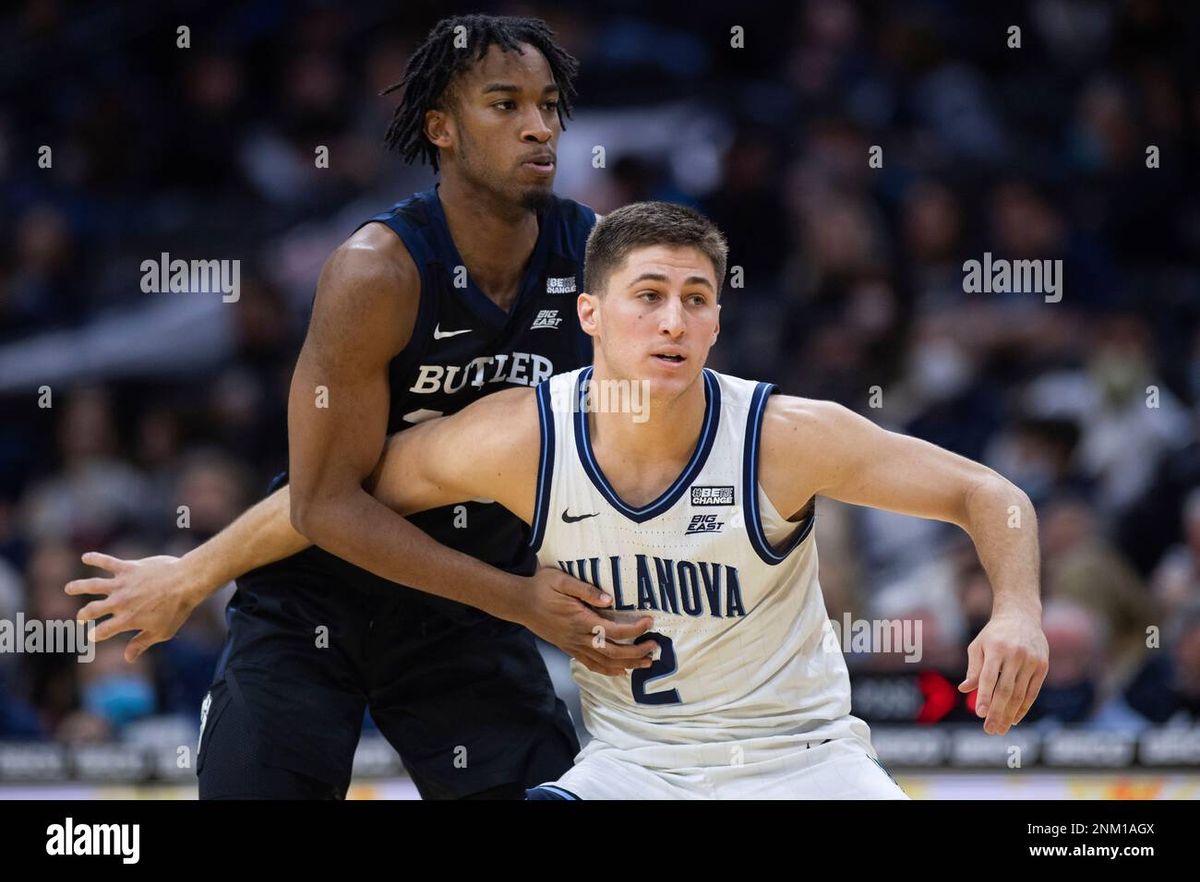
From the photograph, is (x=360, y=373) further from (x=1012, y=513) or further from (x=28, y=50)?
(x=28, y=50)

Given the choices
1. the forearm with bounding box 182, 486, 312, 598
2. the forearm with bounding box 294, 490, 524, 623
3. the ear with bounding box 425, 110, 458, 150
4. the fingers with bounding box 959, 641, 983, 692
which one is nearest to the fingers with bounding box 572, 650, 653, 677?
the forearm with bounding box 294, 490, 524, 623

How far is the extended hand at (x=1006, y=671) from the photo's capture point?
113 inches

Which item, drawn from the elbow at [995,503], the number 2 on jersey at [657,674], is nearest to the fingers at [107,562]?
the number 2 on jersey at [657,674]

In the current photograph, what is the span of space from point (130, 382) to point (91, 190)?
1006 millimetres

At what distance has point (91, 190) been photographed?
7.14 meters

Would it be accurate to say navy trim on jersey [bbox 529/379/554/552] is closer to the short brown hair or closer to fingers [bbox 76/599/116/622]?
the short brown hair

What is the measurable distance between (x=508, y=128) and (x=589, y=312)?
1.79ft

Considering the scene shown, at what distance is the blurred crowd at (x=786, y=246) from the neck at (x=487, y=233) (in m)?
2.44

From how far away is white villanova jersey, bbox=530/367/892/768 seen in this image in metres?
3.22

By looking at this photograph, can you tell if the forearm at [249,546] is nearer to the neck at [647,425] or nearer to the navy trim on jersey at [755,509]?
the neck at [647,425]

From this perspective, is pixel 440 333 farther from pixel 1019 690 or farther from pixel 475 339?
pixel 1019 690

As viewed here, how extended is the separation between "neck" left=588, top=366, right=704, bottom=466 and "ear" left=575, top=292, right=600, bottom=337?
0.31 feet

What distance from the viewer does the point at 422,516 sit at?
3.68 meters

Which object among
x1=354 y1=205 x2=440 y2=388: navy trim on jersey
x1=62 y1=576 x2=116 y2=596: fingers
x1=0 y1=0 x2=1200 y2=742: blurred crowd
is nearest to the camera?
x1=354 y1=205 x2=440 y2=388: navy trim on jersey
